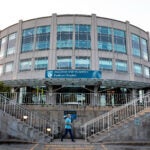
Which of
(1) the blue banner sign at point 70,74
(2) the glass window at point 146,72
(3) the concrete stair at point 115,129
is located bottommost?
(3) the concrete stair at point 115,129

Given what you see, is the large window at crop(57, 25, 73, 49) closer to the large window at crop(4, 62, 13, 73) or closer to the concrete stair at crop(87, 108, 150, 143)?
the large window at crop(4, 62, 13, 73)

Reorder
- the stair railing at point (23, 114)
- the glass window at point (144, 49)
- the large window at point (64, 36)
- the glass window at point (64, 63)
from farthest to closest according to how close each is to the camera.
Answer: the glass window at point (144, 49) < the large window at point (64, 36) < the glass window at point (64, 63) < the stair railing at point (23, 114)

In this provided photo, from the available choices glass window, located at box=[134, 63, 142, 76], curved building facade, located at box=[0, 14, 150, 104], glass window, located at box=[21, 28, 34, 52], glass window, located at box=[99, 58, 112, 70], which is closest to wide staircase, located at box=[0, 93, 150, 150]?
curved building facade, located at box=[0, 14, 150, 104]

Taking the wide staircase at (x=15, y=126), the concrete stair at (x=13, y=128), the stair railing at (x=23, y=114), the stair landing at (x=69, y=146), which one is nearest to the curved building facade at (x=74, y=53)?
the stair railing at (x=23, y=114)

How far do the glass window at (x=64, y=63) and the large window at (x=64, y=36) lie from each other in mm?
1752

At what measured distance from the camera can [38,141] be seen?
484 inches

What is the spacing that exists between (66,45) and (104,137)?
1985 centimetres

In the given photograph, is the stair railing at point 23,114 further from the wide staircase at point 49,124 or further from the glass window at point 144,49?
the glass window at point 144,49

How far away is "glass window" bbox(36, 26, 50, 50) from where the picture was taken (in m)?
30.9

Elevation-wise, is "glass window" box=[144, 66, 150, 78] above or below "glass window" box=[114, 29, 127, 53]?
below

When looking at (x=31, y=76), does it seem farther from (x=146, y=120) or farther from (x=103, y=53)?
(x=146, y=120)

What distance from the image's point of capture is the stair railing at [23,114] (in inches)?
504

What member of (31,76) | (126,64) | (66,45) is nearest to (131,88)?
(126,64)

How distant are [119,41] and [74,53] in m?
7.35
